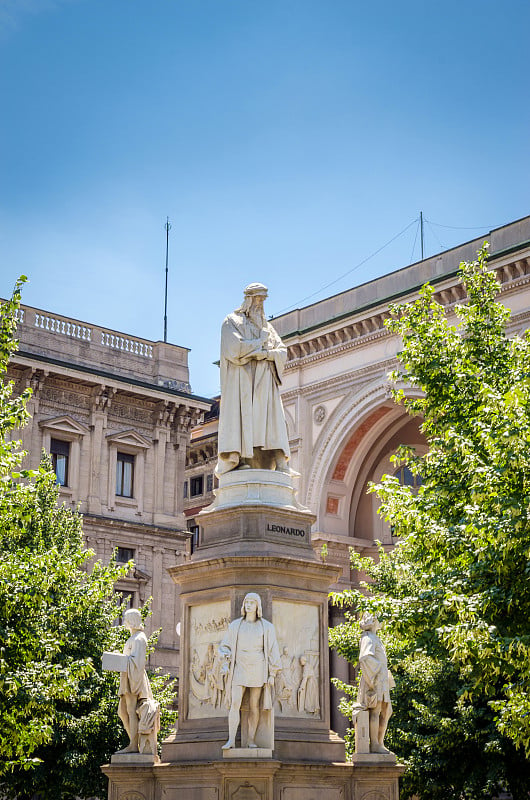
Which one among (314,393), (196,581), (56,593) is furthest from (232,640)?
(314,393)

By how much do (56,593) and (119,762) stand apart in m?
11.3

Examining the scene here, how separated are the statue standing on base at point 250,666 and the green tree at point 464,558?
3041mm

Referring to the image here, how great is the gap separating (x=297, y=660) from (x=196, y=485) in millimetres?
43398

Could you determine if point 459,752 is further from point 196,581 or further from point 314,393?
point 314,393

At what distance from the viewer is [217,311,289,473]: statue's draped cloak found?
52.9 feet

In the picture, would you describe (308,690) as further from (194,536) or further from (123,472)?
(194,536)

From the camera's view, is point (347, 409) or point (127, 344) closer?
point (347, 409)

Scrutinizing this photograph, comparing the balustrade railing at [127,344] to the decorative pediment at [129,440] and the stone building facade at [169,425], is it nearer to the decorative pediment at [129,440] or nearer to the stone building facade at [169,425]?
the stone building facade at [169,425]

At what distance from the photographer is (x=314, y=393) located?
151ft

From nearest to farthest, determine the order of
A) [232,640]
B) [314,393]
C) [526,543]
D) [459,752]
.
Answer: [232,640], [526,543], [459,752], [314,393]

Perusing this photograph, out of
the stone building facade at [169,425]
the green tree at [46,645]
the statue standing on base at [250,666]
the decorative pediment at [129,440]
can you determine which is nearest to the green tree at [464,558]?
the statue standing on base at [250,666]

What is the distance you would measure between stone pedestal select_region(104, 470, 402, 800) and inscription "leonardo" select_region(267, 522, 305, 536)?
0.04ft

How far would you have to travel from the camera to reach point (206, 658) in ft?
49.2

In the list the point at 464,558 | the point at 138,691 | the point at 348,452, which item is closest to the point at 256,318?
the point at 464,558
